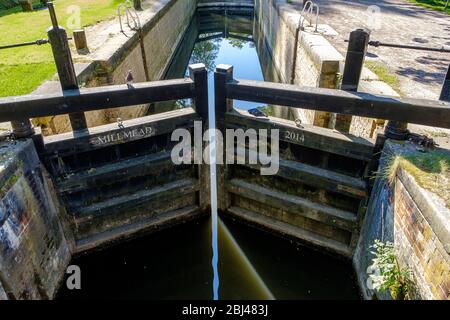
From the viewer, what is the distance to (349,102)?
189 inches

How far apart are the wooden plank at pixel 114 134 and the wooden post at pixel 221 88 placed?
1.33ft

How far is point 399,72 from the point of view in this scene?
712 cm

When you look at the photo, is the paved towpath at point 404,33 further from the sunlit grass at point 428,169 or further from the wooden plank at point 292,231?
the wooden plank at point 292,231

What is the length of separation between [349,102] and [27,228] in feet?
15.4

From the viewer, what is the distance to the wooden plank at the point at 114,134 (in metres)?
4.96

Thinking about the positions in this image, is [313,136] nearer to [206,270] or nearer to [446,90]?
[446,90]

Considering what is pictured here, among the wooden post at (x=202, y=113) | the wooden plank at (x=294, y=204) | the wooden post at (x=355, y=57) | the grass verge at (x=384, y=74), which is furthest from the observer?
the grass verge at (x=384, y=74)

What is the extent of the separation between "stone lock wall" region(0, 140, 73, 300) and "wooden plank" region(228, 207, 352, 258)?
10.4 ft

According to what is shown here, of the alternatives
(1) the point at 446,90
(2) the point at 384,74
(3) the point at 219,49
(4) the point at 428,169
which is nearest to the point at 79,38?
(2) the point at 384,74

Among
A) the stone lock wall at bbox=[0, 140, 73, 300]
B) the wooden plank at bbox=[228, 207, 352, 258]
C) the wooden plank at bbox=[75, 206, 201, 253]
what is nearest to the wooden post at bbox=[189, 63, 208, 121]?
the wooden plank at bbox=[75, 206, 201, 253]

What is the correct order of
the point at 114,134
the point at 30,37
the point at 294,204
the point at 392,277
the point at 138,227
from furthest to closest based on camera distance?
the point at 30,37, the point at 138,227, the point at 294,204, the point at 114,134, the point at 392,277

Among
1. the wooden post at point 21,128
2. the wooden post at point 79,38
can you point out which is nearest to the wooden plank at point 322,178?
the wooden post at point 21,128

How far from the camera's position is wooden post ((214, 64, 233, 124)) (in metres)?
5.40

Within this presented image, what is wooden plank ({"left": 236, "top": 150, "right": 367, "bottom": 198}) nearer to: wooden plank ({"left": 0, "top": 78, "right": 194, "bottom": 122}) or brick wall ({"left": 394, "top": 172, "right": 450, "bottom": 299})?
brick wall ({"left": 394, "top": 172, "right": 450, "bottom": 299})
